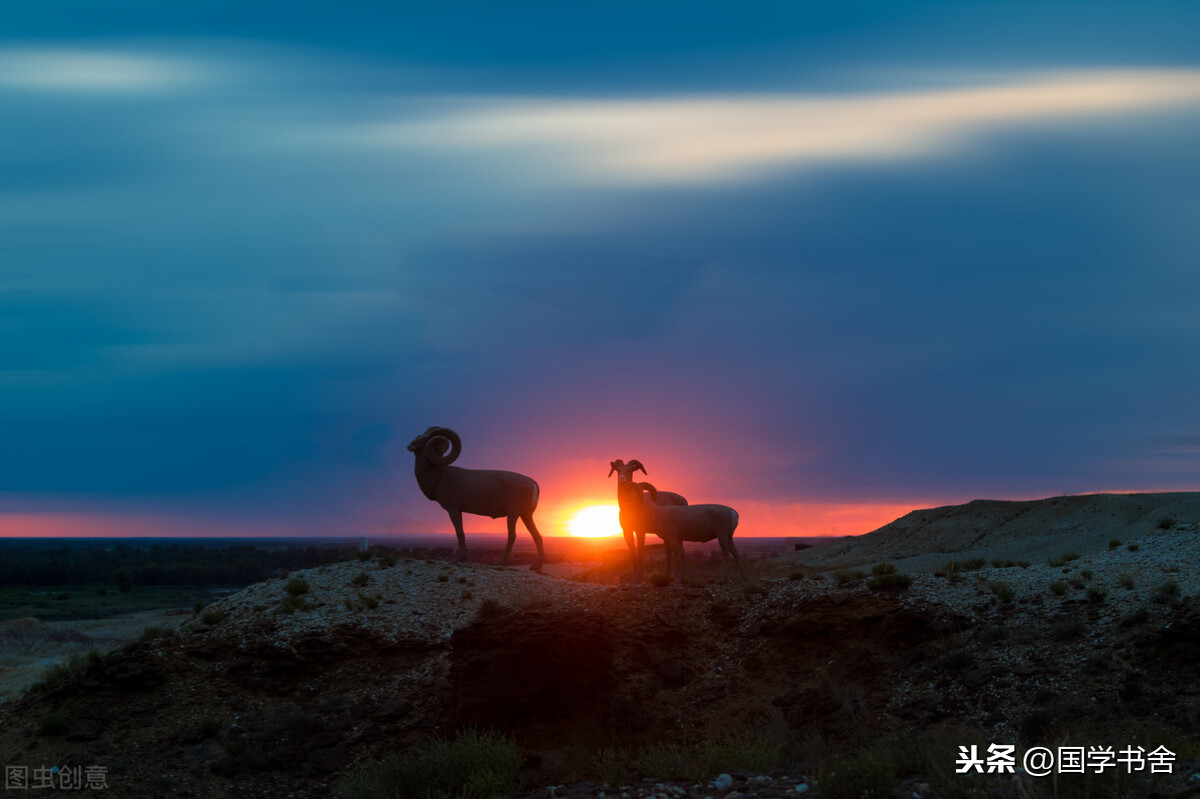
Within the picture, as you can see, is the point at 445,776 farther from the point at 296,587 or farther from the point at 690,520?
the point at 690,520

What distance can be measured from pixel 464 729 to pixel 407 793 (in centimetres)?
351

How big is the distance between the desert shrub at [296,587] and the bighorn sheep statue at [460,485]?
4037 mm

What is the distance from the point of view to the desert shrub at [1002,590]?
20.1 m

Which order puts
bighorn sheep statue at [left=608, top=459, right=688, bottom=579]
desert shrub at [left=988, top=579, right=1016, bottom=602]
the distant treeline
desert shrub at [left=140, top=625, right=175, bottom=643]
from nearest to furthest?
desert shrub at [left=988, top=579, right=1016, bottom=602], desert shrub at [left=140, top=625, right=175, bottom=643], bighorn sheep statue at [left=608, top=459, right=688, bottom=579], the distant treeline

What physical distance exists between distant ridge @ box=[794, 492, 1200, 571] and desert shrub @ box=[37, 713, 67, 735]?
26.5 meters

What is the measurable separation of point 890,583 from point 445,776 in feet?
36.4

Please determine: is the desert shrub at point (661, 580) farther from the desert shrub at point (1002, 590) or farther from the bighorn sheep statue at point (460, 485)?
the desert shrub at point (1002, 590)

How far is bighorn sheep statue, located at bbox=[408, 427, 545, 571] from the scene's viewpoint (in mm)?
26156

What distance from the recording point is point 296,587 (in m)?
23.7

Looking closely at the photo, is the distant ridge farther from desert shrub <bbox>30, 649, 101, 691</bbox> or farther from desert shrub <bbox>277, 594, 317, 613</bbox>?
desert shrub <bbox>30, 649, 101, 691</bbox>

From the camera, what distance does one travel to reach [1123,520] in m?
41.3

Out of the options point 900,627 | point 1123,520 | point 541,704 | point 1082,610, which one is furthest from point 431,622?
point 1123,520

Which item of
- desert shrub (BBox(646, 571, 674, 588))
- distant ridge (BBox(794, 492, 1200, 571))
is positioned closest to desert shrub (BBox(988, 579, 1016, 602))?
desert shrub (BBox(646, 571, 674, 588))

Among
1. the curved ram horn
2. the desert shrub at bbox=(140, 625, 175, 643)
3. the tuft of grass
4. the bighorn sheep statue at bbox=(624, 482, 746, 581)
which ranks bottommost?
the desert shrub at bbox=(140, 625, 175, 643)
